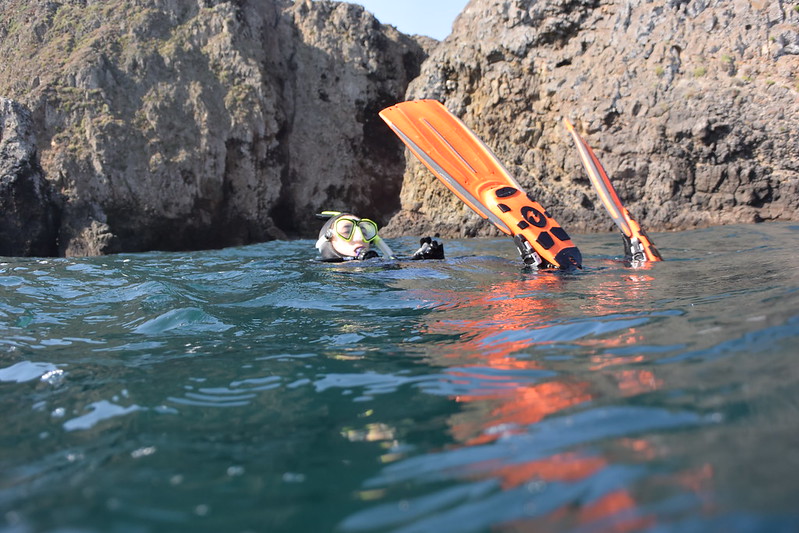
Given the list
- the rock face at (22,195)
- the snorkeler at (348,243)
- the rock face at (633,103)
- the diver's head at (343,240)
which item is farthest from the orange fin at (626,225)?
the rock face at (22,195)

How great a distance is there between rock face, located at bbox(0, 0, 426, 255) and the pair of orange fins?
23.7ft

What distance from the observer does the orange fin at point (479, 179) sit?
508 cm

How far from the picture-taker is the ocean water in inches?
43.1

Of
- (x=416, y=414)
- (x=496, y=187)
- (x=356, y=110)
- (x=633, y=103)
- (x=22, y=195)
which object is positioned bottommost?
(x=416, y=414)

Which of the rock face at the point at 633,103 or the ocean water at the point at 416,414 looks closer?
the ocean water at the point at 416,414

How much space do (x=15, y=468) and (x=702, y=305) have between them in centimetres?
285

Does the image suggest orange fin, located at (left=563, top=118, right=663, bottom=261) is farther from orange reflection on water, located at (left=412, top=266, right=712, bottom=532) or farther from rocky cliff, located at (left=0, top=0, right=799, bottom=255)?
rocky cliff, located at (left=0, top=0, right=799, bottom=255)

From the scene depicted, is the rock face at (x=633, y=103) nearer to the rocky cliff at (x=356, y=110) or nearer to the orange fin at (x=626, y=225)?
the rocky cliff at (x=356, y=110)

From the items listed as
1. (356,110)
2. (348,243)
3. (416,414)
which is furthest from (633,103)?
(416,414)

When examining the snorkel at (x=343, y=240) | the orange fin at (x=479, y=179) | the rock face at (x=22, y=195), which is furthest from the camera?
the rock face at (x=22, y=195)

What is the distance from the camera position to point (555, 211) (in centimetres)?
1027

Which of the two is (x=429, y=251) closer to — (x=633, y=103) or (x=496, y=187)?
(x=496, y=187)

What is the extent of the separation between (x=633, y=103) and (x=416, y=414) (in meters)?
9.65

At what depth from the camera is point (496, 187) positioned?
573 centimetres
